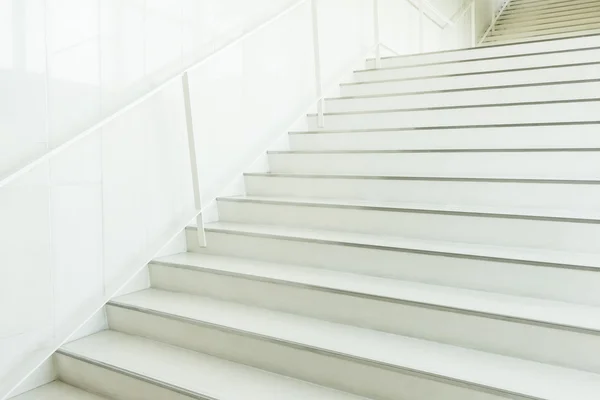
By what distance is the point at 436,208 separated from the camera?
232 centimetres

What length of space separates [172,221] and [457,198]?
4.55 ft

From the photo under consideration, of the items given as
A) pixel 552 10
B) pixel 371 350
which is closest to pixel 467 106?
pixel 371 350

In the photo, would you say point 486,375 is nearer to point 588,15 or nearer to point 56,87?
point 56,87

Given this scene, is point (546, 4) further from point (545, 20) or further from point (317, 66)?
point (317, 66)

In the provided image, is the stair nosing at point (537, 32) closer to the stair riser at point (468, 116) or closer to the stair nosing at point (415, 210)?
the stair riser at point (468, 116)

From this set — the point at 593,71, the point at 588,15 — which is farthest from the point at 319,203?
the point at 588,15

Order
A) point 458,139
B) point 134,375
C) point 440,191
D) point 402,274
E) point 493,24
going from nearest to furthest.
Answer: point 134,375 < point 402,274 < point 440,191 < point 458,139 < point 493,24

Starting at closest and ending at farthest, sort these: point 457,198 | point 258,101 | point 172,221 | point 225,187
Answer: point 457,198, point 172,221, point 225,187, point 258,101

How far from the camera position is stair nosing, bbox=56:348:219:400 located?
1.67 meters

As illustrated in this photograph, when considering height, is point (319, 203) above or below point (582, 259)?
above

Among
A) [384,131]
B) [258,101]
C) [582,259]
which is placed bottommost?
[582,259]

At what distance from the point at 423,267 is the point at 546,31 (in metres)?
5.70

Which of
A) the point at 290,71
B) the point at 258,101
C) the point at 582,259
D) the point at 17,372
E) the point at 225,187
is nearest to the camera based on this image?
the point at 582,259

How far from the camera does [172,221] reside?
2.70m
